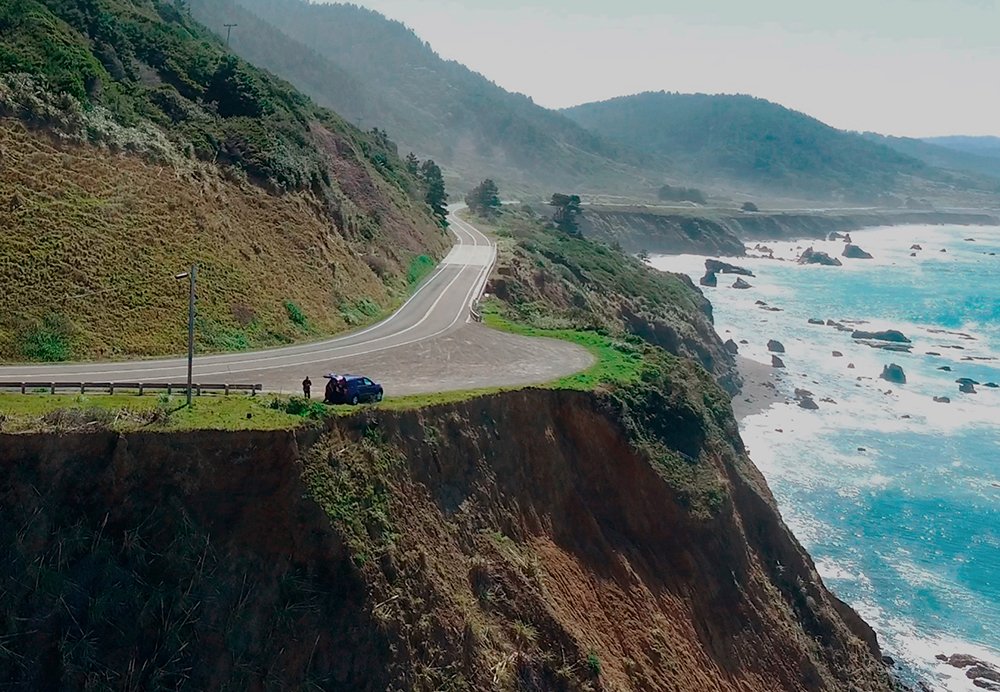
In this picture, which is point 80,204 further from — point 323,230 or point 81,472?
point 81,472

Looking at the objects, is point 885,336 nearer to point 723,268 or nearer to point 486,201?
point 723,268

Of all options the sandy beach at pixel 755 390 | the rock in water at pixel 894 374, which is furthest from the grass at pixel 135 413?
the rock in water at pixel 894 374

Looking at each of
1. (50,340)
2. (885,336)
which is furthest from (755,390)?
(50,340)

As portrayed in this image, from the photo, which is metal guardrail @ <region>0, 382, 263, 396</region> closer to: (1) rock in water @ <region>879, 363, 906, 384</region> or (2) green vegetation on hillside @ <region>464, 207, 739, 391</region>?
(2) green vegetation on hillside @ <region>464, 207, 739, 391</region>

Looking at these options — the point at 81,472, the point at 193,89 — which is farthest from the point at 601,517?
the point at 193,89

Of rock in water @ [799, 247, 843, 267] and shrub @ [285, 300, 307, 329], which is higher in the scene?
shrub @ [285, 300, 307, 329]

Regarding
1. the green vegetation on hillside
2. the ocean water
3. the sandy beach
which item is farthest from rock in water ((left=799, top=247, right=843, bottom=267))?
the sandy beach
